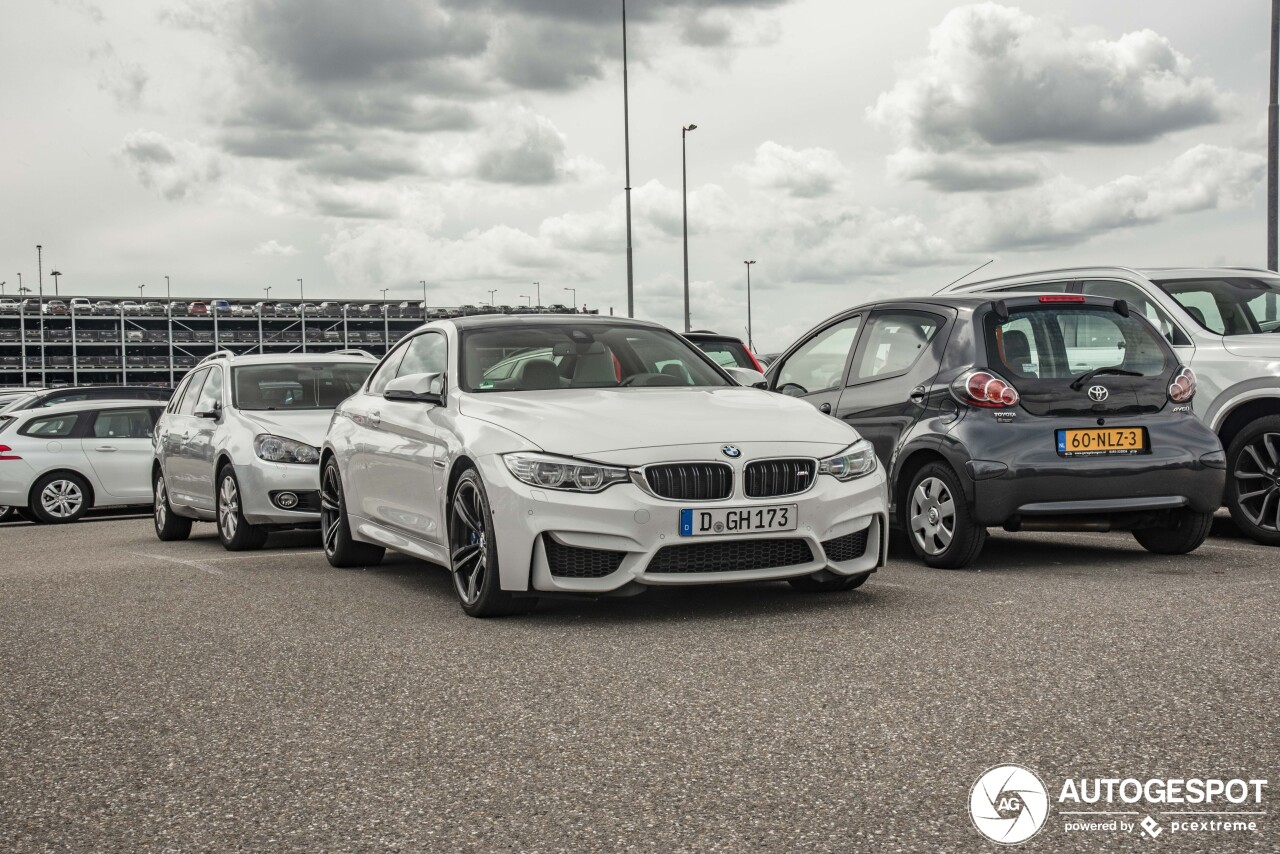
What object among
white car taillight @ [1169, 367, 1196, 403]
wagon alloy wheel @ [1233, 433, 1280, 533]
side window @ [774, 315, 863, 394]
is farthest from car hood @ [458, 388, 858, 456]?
wagon alloy wheel @ [1233, 433, 1280, 533]

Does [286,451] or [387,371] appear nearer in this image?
[387,371]

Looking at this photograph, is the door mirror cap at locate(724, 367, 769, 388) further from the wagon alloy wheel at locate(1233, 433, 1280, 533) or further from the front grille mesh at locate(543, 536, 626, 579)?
the wagon alloy wheel at locate(1233, 433, 1280, 533)

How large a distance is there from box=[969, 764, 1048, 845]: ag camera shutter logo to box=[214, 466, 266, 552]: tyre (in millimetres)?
8247

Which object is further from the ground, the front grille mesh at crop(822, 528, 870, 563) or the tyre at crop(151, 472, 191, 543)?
the front grille mesh at crop(822, 528, 870, 563)

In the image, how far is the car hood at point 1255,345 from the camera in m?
9.01

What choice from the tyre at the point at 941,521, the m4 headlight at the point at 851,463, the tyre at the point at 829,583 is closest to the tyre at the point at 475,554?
the tyre at the point at 829,583

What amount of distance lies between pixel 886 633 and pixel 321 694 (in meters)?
2.29

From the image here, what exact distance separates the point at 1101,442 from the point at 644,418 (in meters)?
2.77

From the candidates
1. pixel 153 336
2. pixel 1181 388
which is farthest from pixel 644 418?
pixel 153 336

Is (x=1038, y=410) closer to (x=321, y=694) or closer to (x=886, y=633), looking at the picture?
(x=886, y=633)

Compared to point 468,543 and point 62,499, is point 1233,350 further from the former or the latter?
point 62,499

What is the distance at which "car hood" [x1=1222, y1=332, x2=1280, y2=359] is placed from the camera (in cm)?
901

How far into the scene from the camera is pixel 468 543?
22.6 feet

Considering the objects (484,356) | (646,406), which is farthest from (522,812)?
(484,356)
